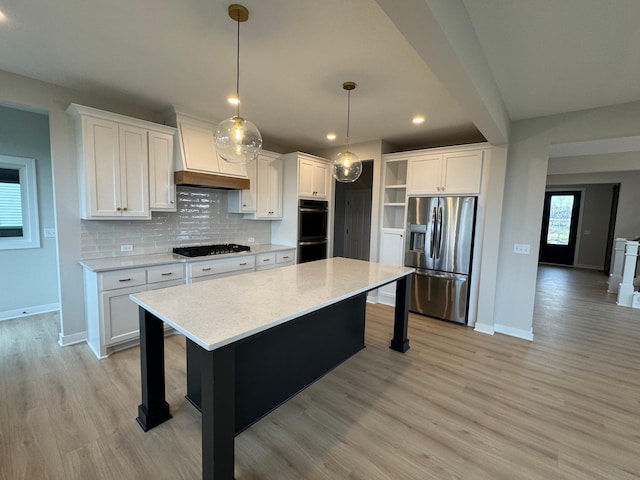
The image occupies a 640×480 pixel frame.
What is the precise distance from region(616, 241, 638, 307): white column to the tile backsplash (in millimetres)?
6196

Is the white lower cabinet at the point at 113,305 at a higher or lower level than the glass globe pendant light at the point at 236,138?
lower

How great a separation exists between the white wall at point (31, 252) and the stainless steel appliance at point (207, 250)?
6.11 ft

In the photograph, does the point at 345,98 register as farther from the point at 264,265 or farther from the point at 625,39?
the point at 264,265

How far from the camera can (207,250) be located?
3584mm

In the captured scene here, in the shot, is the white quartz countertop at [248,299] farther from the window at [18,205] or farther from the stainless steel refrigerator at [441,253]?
the window at [18,205]

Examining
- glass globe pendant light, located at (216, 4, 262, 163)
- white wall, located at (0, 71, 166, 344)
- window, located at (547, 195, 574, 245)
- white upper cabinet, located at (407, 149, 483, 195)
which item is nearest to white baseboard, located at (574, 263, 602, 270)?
window, located at (547, 195, 574, 245)

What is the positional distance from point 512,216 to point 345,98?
2.47 metres

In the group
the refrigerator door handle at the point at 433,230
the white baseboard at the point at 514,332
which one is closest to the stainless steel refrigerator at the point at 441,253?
the refrigerator door handle at the point at 433,230

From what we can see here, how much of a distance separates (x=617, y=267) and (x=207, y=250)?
800cm

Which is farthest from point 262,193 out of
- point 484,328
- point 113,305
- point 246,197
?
point 484,328

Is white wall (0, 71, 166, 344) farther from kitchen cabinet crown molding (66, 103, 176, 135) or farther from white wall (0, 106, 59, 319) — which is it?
white wall (0, 106, 59, 319)

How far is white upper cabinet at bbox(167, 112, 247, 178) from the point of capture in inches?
129

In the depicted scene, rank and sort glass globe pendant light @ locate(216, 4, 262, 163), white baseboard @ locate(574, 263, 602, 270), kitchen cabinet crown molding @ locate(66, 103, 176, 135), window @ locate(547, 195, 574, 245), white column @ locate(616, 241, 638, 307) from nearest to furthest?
glass globe pendant light @ locate(216, 4, 262, 163), kitchen cabinet crown molding @ locate(66, 103, 176, 135), white column @ locate(616, 241, 638, 307), white baseboard @ locate(574, 263, 602, 270), window @ locate(547, 195, 574, 245)

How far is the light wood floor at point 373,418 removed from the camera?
1627mm
